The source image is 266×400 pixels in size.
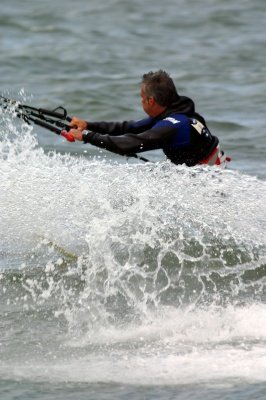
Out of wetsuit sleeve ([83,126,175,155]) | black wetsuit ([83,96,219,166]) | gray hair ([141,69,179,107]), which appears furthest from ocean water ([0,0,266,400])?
gray hair ([141,69,179,107])

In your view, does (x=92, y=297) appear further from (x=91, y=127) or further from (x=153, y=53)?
(x=153, y=53)

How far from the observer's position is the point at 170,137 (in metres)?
8.09

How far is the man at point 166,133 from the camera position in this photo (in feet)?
26.1

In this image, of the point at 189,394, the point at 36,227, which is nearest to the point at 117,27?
the point at 36,227

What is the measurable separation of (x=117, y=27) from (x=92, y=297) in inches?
591

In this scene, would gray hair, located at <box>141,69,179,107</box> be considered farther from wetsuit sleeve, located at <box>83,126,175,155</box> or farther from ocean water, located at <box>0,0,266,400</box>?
ocean water, located at <box>0,0,266,400</box>

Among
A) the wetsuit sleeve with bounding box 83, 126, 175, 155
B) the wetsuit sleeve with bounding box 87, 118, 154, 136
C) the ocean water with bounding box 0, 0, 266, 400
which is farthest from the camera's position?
the wetsuit sleeve with bounding box 87, 118, 154, 136

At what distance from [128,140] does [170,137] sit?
1.19 feet

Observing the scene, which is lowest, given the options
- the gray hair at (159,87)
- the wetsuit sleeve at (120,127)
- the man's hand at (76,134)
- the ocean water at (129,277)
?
the ocean water at (129,277)

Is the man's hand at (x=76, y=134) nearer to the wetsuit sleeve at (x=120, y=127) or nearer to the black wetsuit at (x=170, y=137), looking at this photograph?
the black wetsuit at (x=170, y=137)

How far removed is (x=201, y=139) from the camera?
8.31 m

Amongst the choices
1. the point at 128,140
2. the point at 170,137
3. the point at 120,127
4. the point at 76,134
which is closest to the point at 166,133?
the point at 170,137

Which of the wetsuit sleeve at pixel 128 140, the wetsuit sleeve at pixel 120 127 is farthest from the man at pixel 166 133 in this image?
the wetsuit sleeve at pixel 120 127

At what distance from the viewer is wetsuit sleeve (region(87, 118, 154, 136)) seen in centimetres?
872
